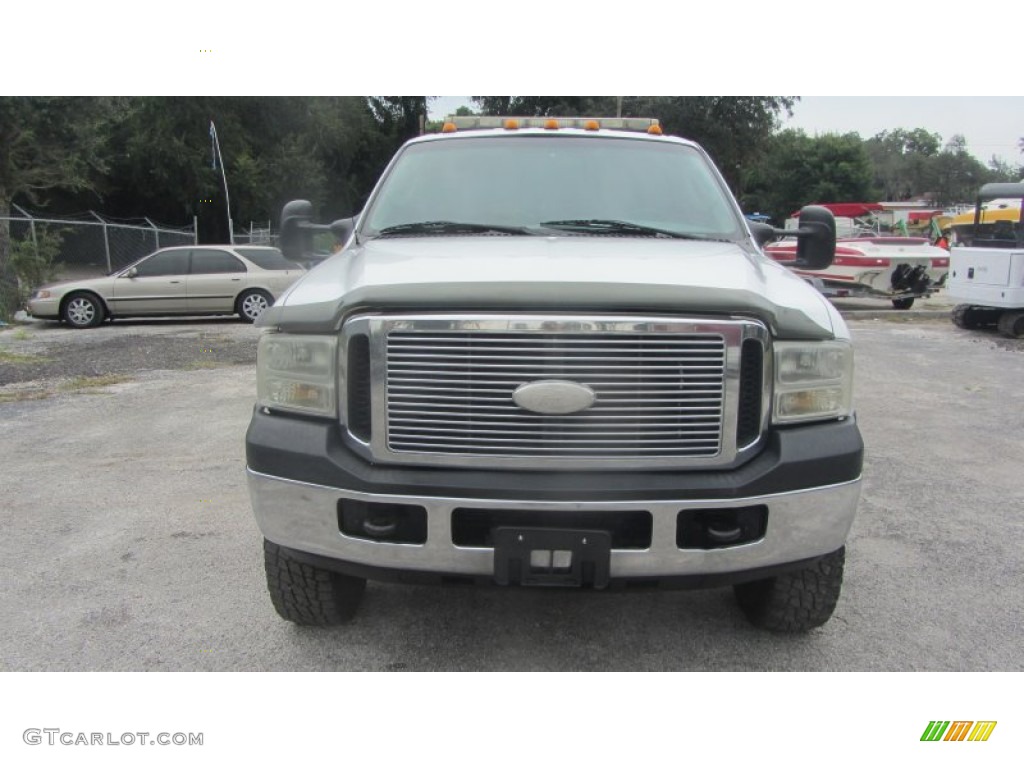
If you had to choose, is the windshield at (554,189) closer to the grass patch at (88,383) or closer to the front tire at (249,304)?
the grass patch at (88,383)

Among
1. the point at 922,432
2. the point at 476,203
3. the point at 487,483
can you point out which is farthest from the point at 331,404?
the point at 922,432

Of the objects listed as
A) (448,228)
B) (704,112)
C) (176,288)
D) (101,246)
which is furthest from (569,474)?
(704,112)

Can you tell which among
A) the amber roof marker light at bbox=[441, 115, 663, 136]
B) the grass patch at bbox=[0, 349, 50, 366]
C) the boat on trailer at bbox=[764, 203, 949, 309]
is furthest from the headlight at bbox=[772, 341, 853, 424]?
the boat on trailer at bbox=[764, 203, 949, 309]

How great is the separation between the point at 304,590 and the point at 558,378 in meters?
1.28

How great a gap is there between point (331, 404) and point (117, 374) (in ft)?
24.0

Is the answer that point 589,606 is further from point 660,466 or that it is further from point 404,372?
point 404,372

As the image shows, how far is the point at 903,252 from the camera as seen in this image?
16047 mm

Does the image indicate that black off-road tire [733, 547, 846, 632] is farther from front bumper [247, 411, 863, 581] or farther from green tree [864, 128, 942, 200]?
green tree [864, 128, 942, 200]

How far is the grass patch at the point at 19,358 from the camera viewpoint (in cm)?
962

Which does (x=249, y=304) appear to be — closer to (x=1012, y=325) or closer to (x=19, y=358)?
(x=19, y=358)

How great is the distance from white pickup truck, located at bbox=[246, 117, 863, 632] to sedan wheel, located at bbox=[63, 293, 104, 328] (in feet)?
39.8

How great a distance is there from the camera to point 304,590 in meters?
2.95
